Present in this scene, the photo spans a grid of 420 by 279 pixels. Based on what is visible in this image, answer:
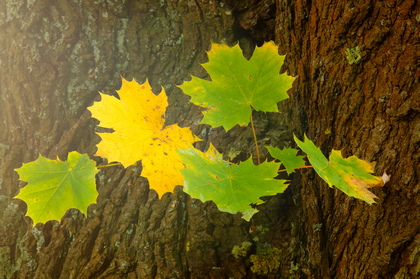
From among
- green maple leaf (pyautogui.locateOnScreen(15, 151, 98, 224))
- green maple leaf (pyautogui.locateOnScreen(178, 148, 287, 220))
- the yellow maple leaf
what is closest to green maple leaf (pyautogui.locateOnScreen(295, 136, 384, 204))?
green maple leaf (pyautogui.locateOnScreen(178, 148, 287, 220))

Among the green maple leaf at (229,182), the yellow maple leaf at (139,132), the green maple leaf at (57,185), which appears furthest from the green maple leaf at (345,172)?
the green maple leaf at (57,185)

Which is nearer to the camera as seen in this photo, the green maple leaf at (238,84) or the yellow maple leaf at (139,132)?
the green maple leaf at (238,84)

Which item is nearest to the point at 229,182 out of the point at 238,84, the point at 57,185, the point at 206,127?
the point at 238,84

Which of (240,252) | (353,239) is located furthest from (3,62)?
(353,239)

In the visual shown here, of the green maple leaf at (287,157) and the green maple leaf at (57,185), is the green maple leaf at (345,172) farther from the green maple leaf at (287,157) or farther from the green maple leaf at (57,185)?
the green maple leaf at (57,185)

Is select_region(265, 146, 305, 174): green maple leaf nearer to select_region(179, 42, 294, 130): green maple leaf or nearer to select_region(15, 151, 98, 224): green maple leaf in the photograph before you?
select_region(179, 42, 294, 130): green maple leaf

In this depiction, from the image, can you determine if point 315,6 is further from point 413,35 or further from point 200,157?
point 200,157
